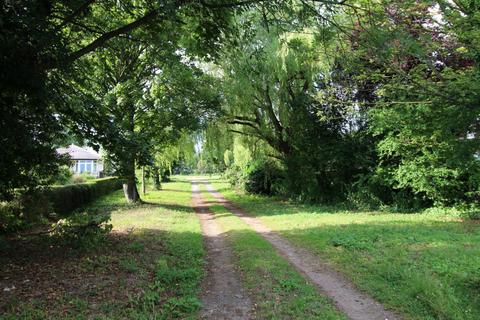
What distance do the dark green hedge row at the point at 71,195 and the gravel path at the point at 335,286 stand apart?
5.36 metres

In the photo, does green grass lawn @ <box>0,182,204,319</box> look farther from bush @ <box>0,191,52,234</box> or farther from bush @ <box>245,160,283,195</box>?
bush @ <box>245,160,283,195</box>

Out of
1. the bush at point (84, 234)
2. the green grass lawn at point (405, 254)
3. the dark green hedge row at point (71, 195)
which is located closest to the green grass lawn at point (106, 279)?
the bush at point (84, 234)

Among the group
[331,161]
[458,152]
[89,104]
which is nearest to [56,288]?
[89,104]

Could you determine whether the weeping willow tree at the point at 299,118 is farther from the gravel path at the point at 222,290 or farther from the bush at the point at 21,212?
the gravel path at the point at 222,290

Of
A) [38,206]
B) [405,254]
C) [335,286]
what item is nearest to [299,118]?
[405,254]

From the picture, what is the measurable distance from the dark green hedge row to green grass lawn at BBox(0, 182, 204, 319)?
2809 millimetres

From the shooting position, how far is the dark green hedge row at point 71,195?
14816 millimetres

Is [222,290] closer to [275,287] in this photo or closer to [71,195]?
[275,287]

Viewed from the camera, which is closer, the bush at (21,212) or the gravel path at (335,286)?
the gravel path at (335,286)

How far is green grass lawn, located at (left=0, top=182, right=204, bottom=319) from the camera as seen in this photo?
534 cm

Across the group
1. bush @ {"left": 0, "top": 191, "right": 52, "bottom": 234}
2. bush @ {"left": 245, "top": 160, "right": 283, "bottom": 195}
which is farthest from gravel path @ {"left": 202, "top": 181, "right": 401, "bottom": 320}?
bush @ {"left": 245, "top": 160, "right": 283, "bottom": 195}

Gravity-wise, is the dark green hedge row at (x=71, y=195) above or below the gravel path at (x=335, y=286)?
above

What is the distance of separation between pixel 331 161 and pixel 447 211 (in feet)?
19.1

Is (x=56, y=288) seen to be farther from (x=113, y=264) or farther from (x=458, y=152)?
(x=458, y=152)
